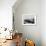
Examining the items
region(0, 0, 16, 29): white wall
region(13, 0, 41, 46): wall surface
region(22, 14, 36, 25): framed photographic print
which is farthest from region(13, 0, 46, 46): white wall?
region(0, 0, 16, 29): white wall

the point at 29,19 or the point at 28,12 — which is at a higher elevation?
the point at 28,12

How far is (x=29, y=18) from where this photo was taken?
478 cm

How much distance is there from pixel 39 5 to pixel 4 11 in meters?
1.56

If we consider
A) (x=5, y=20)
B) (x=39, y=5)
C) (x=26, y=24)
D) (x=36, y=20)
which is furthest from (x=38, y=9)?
(x=5, y=20)

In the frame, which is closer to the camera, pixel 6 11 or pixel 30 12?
pixel 6 11

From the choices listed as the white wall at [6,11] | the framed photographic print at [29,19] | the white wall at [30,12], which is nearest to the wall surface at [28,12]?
the white wall at [30,12]

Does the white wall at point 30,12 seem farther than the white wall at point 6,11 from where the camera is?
Yes

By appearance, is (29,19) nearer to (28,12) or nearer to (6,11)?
(28,12)

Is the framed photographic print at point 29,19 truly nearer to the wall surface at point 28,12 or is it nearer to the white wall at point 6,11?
the wall surface at point 28,12

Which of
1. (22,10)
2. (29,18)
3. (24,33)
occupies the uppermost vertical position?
(22,10)

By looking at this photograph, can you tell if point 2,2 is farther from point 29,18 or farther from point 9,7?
point 29,18

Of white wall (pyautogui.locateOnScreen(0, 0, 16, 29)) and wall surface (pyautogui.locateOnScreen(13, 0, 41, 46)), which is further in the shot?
wall surface (pyautogui.locateOnScreen(13, 0, 41, 46))

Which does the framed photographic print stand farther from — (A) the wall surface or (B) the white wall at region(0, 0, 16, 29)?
(B) the white wall at region(0, 0, 16, 29)

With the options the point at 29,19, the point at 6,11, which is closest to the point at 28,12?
the point at 29,19
